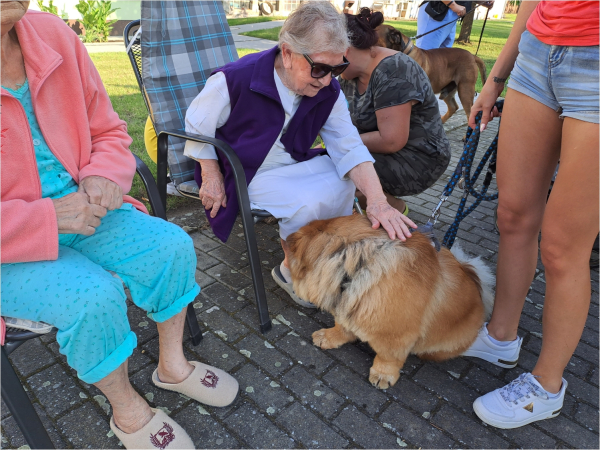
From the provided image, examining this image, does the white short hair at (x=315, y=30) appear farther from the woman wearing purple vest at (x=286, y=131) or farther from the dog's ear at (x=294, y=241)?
the dog's ear at (x=294, y=241)

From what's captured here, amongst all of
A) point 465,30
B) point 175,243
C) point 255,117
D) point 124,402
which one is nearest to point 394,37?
point 255,117

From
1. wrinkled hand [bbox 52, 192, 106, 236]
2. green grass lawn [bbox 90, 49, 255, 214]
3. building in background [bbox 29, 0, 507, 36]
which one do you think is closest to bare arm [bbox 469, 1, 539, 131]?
A: wrinkled hand [bbox 52, 192, 106, 236]

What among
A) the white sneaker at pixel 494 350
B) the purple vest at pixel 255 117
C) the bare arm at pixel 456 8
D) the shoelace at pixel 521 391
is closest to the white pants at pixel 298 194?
the purple vest at pixel 255 117

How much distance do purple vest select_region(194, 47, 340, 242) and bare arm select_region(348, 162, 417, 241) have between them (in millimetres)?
408

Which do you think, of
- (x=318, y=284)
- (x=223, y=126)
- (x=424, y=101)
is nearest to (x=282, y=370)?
(x=318, y=284)

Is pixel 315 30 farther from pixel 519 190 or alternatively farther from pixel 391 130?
pixel 519 190

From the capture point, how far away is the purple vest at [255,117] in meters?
2.31

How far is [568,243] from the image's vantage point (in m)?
1.67

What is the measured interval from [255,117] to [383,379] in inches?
62.7

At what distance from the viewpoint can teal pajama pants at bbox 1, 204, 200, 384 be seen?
1.42 metres

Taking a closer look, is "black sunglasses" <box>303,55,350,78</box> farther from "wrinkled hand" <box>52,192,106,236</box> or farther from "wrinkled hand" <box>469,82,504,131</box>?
"wrinkled hand" <box>52,192,106,236</box>

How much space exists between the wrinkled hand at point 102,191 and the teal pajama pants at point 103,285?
0.34 feet

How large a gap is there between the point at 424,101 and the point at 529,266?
1.47 metres

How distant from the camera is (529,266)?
6.83 feet
